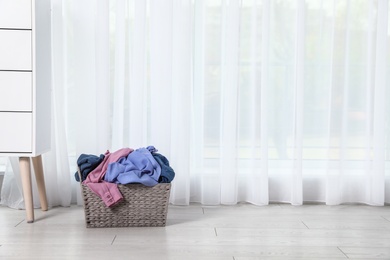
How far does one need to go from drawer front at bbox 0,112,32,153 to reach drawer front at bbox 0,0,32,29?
14.3 inches

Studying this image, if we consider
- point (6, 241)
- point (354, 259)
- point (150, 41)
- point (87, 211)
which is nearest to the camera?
point (354, 259)

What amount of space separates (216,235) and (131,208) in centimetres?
38

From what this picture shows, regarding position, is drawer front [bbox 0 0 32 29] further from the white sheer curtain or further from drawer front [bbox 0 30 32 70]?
the white sheer curtain

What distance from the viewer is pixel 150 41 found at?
3.02 meters

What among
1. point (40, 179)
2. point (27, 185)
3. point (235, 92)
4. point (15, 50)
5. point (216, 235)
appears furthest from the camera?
point (235, 92)

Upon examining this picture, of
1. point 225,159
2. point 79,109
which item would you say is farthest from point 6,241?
point 225,159

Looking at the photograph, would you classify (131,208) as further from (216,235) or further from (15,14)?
(15,14)

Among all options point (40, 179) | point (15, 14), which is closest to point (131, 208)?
point (40, 179)

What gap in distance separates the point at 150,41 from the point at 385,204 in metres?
1.43

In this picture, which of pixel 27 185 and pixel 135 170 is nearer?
pixel 135 170

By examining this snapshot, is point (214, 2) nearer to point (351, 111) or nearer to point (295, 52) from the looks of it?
point (295, 52)

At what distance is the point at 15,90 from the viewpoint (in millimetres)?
2553

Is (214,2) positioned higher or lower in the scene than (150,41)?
higher

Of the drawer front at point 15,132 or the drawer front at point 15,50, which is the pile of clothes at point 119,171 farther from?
the drawer front at point 15,50
